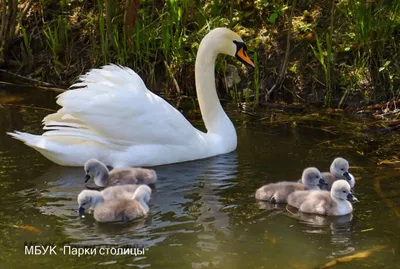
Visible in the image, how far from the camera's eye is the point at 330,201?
22.2 ft

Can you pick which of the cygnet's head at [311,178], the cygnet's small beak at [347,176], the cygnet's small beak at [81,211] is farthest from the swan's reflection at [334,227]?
the cygnet's small beak at [81,211]

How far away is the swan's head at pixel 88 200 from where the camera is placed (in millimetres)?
6664

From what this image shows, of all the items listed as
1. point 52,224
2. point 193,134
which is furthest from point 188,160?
point 52,224

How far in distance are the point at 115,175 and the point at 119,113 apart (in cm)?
75

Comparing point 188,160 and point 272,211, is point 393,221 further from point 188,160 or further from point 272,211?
point 188,160

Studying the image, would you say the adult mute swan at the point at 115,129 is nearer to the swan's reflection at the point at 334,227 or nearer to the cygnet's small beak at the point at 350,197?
the swan's reflection at the point at 334,227

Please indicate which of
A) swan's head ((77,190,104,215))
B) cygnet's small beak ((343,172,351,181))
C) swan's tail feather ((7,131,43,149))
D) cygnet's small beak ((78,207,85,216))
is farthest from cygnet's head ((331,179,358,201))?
swan's tail feather ((7,131,43,149))

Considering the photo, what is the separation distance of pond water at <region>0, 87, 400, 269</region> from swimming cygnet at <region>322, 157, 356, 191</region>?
158mm

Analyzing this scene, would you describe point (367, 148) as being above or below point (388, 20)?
below

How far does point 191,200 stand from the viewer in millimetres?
7191

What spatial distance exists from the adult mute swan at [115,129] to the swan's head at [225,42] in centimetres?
105

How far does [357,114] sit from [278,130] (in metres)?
1.19

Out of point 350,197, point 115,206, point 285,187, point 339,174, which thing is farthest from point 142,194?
point 339,174

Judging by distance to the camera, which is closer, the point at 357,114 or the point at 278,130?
the point at 278,130
